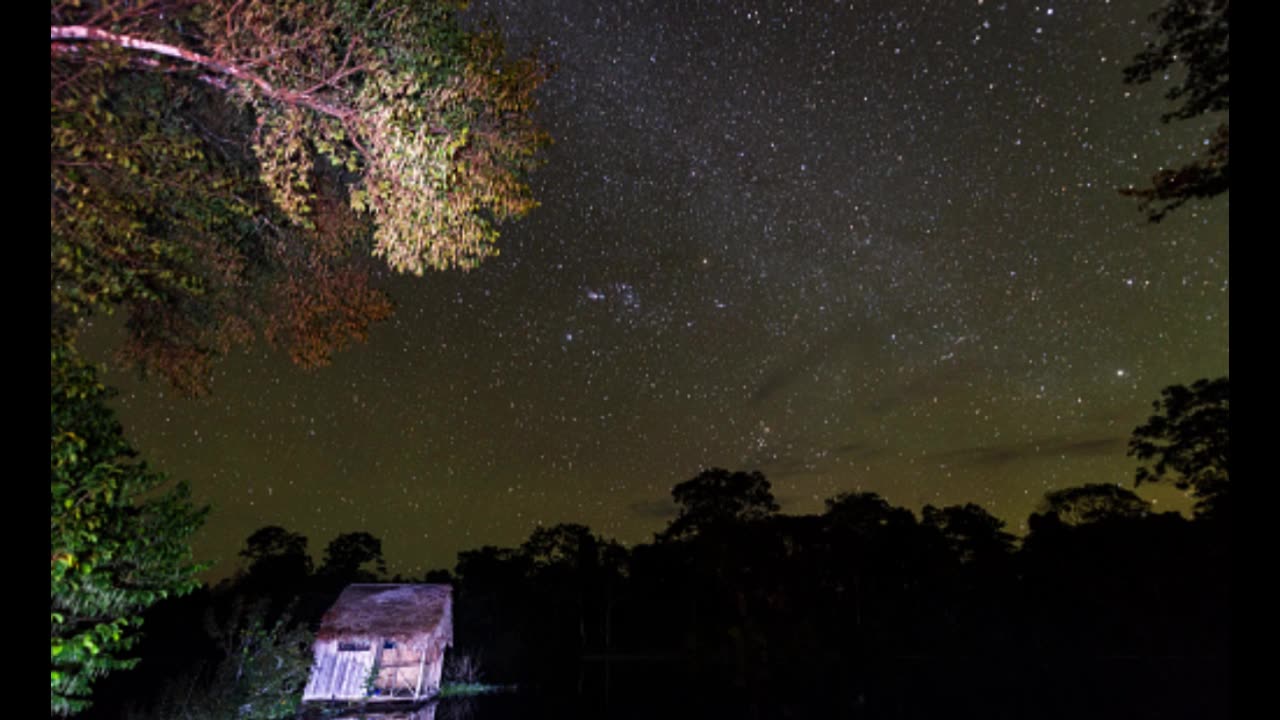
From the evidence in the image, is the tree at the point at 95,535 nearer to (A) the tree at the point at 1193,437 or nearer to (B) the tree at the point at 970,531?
(A) the tree at the point at 1193,437

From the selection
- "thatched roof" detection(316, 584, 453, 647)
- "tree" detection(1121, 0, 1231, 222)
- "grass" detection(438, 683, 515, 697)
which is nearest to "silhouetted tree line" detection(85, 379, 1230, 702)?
"grass" detection(438, 683, 515, 697)

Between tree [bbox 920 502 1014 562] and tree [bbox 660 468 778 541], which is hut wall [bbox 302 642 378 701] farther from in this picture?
tree [bbox 920 502 1014 562]

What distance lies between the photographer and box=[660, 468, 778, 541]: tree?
55.1 metres

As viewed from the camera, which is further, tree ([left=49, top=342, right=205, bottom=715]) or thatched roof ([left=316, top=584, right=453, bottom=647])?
thatched roof ([left=316, top=584, right=453, bottom=647])

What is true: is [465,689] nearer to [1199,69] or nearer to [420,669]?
[420,669]

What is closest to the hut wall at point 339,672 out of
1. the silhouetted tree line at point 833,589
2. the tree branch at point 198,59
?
the silhouetted tree line at point 833,589

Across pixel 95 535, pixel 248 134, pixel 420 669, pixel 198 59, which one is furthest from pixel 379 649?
pixel 198 59

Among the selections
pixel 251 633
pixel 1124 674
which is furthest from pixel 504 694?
pixel 1124 674

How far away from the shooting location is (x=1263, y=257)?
10.6 ft

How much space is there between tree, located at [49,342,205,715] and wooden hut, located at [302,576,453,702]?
1847 cm

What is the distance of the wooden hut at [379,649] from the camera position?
2361 centimetres

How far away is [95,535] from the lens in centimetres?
504

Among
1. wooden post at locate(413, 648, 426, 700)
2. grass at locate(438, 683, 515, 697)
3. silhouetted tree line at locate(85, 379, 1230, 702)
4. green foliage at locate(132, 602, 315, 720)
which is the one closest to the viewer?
green foliage at locate(132, 602, 315, 720)
